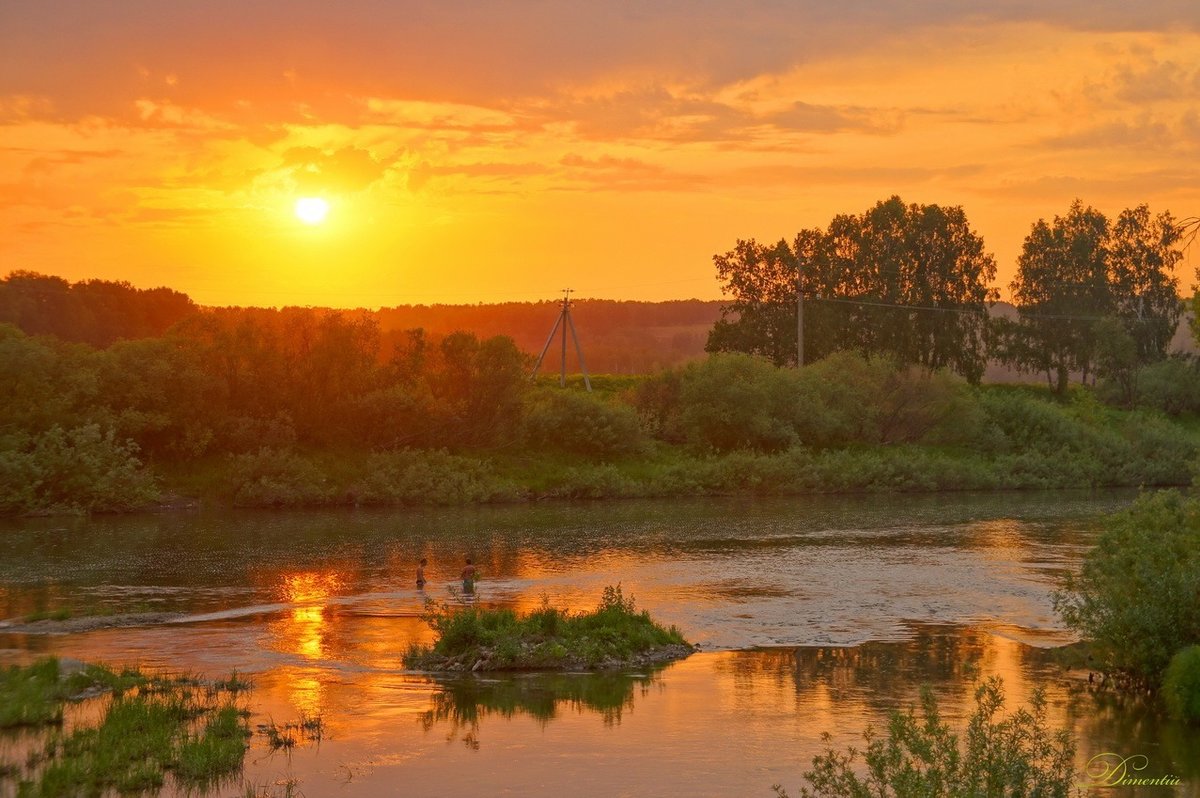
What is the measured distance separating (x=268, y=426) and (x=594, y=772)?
63380 millimetres

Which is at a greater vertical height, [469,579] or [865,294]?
[865,294]

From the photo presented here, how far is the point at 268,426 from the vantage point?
81000 mm

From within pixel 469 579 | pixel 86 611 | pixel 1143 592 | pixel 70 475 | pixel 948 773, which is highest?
pixel 70 475

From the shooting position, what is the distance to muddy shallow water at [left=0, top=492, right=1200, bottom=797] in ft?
71.7

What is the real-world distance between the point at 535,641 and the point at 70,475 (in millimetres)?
46864

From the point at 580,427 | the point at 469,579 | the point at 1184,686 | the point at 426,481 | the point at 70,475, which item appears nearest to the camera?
the point at 1184,686

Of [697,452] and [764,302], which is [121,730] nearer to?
[697,452]

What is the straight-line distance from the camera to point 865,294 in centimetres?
11731

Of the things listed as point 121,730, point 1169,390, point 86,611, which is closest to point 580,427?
point 86,611

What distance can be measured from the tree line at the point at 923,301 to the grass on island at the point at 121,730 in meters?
89.1

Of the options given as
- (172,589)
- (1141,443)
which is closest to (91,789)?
(172,589)

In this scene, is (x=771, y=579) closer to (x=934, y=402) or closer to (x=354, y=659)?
(x=354, y=659)

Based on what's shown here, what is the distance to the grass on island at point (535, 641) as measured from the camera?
94.1 feet

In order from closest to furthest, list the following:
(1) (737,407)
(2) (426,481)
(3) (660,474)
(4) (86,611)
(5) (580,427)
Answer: (4) (86,611)
(2) (426,481)
(3) (660,474)
(5) (580,427)
(1) (737,407)
